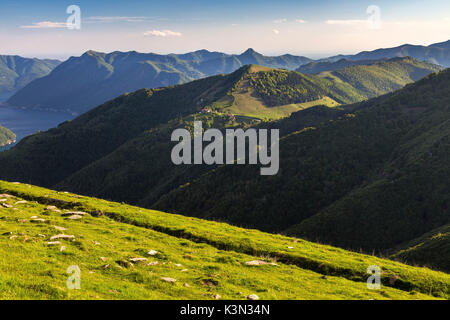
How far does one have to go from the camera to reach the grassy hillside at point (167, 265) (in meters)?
17.6

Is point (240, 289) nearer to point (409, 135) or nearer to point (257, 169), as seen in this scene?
point (257, 169)

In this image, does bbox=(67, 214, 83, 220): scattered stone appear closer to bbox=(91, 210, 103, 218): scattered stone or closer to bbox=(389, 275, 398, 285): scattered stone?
bbox=(91, 210, 103, 218): scattered stone

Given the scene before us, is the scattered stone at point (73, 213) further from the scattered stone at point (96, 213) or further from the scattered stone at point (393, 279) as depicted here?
the scattered stone at point (393, 279)

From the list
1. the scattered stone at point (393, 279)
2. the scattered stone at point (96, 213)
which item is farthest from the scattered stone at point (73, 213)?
the scattered stone at point (393, 279)

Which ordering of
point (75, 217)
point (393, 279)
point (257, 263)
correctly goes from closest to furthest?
1. point (393, 279)
2. point (257, 263)
3. point (75, 217)

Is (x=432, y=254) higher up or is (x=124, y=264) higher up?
(x=124, y=264)

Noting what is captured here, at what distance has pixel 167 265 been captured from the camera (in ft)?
73.7

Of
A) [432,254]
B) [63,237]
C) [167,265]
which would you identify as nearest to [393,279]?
[167,265]

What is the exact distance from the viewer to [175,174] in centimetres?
16938

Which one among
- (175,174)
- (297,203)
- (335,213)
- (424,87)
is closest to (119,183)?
(175,174)

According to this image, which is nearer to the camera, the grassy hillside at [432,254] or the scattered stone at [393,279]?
the scattered stone at [393,279]

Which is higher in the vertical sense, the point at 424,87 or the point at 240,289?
the point at 424,87

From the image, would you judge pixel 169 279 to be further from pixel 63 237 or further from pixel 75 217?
pixel 75 217
